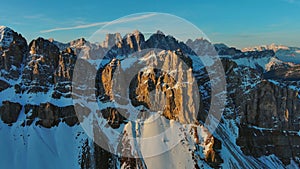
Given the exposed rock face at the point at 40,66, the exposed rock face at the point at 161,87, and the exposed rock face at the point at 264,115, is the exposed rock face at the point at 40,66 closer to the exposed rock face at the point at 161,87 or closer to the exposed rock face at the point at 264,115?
the exposed rock face at the point at 161,87

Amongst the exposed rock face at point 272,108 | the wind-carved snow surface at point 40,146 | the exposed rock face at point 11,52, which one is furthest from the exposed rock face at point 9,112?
the exposed rock face at point 272,108

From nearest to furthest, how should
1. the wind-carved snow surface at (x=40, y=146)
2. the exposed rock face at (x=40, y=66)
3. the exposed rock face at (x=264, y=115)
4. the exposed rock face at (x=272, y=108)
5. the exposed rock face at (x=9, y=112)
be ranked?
the wind-carved snow surface at (x=40, y=146), the exposed rock face at (x=264, y=115), the exposed rock face at (x=272, y=108), the exposed rock face at (x=9, y=112), the exposed rock face at (x=40, y=66)

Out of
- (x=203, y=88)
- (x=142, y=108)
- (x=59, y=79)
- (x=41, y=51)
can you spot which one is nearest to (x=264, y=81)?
(x=203, y=88)

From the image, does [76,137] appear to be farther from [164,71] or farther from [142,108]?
[164,71]

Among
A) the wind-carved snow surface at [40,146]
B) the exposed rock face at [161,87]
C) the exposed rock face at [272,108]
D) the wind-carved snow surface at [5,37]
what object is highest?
the wind-carved snow surface at [5,37]

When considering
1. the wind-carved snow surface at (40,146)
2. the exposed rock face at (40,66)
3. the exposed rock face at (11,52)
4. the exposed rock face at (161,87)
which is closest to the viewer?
the wind-carved snow surface at (40,146)

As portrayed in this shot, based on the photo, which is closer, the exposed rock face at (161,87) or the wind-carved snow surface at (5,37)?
the exposed rock face at (161,87)

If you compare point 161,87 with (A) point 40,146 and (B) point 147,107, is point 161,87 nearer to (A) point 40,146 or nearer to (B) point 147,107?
(B) point 147,107
